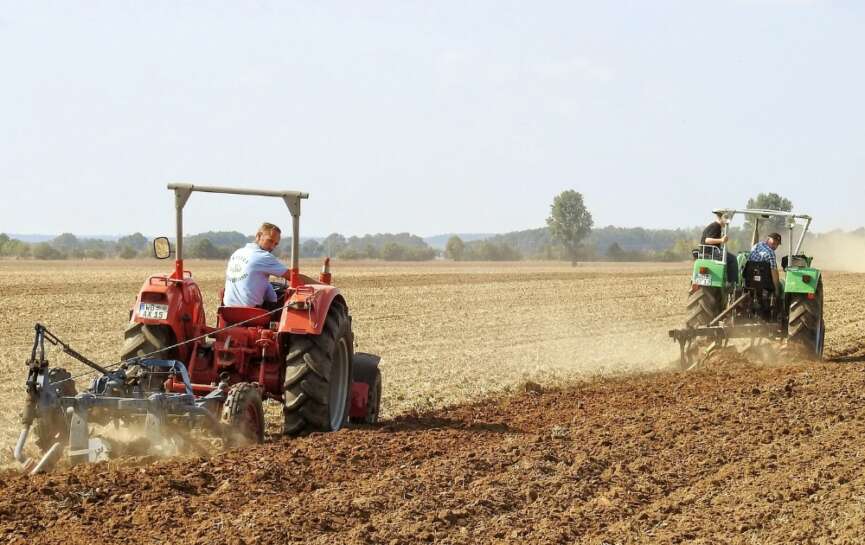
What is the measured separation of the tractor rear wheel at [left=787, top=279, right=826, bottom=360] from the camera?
44.7ft

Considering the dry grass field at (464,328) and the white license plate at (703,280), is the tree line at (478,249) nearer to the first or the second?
the dry grass field at (464,328)

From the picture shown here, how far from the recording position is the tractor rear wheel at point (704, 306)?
13766mm

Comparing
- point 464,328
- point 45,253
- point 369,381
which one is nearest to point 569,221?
point 45,253

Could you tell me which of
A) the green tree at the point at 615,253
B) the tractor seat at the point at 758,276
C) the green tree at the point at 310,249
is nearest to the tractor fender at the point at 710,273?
the tractor seat at the point at 758,276

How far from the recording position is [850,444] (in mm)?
7684

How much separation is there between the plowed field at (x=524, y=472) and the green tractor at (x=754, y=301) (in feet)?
1.59

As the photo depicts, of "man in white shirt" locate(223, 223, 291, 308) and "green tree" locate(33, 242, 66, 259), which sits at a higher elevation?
"man in white shirt" locate(223, 223, 291, 308)

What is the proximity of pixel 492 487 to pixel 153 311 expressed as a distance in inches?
115

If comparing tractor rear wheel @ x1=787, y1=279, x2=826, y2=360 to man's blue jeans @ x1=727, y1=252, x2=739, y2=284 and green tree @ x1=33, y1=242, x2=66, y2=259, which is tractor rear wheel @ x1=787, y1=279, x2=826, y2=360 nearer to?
man's blue jeans @ x1=727, y1=252, x2=739, y2=284

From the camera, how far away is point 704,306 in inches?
542

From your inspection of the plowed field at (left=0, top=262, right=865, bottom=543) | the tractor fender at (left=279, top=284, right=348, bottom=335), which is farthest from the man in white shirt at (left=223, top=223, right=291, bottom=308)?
the plowed field at (left=0, top=262, right=865, bottom=543)

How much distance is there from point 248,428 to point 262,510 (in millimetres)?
1565

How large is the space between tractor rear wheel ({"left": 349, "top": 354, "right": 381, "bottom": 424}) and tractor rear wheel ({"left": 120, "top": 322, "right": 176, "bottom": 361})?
150 centimetres

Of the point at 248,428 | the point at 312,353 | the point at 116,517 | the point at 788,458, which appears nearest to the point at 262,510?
the point at 116,517
